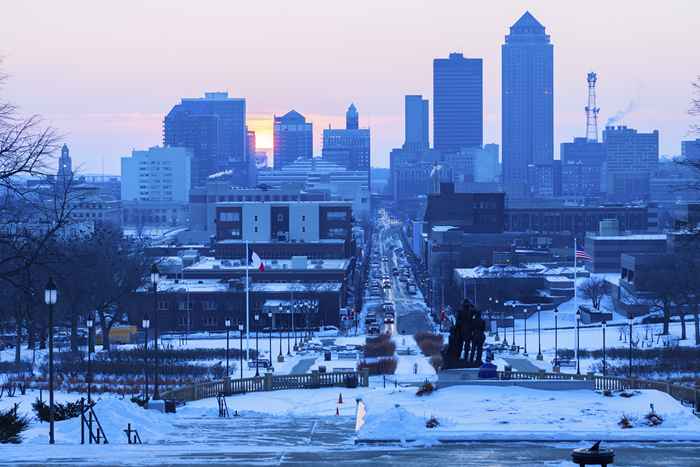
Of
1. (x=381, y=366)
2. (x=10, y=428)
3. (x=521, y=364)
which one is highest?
(x=10, y=428)

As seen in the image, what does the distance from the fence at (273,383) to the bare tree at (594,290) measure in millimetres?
56926

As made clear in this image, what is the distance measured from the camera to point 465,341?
44219mm

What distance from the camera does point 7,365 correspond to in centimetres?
6694

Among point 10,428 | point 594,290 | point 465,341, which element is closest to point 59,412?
point 10,428

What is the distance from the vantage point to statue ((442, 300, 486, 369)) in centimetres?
4356

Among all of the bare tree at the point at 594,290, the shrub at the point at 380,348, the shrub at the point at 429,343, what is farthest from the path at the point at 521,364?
the bare tree at the point at 594,290

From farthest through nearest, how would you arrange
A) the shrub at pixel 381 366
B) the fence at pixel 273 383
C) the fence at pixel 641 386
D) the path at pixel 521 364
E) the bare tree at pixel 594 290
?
the bare tree at pixel 594 290, the path at pixel 521 364, the shrub at pixel 381 366, the fence at pixel 273 383, the fence at pixel 641 386

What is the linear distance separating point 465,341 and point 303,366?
22.8 metres

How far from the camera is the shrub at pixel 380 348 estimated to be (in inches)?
2864

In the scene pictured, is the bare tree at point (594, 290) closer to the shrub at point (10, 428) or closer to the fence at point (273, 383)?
the fence at point (273, 383)

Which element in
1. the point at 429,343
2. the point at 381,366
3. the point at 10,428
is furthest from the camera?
the point at 429,343

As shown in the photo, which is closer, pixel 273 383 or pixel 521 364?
pixel 273 383

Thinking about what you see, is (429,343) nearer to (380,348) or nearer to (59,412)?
(380,348)

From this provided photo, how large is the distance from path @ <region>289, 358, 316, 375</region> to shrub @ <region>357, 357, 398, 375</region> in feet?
7.72
